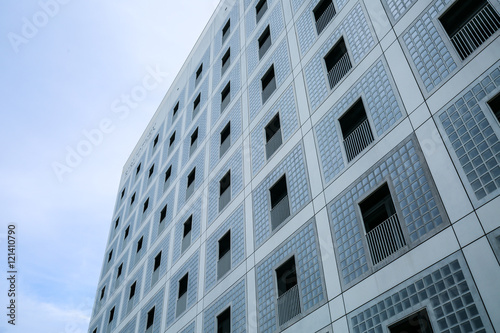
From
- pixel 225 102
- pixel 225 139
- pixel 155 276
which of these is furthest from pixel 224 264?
pixel 225 102

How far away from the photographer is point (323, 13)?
51.7ft

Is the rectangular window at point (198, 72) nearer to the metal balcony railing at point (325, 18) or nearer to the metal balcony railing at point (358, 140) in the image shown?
the metal balcony railing at point (325, 18)

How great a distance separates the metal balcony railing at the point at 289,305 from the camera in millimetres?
11172

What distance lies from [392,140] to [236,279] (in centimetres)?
706

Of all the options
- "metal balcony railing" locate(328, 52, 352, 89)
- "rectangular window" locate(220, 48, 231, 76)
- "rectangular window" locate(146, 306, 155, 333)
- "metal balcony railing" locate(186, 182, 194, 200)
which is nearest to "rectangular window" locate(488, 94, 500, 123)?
"metal balcony railing" locate(328, 52, 352, 89)

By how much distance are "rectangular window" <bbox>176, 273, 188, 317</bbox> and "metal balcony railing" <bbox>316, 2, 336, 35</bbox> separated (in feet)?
37.5

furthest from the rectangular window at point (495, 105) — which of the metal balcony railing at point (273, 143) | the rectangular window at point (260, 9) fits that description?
the rectangular window at point (260, 9)

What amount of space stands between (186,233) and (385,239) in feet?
39.9

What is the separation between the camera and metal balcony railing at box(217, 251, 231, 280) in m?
15.1

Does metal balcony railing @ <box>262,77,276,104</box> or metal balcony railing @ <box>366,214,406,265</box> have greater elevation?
metal balcony railing @ <box>262,77,276,104</box>

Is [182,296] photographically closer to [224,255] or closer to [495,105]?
[224,255]

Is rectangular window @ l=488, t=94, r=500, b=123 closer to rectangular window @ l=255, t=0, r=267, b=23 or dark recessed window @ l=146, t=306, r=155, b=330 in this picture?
rectangular window @ l=255, t=0, r=267, b=23

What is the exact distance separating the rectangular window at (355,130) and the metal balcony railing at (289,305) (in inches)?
154

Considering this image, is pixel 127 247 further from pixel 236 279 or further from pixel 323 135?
pixel 323 135
